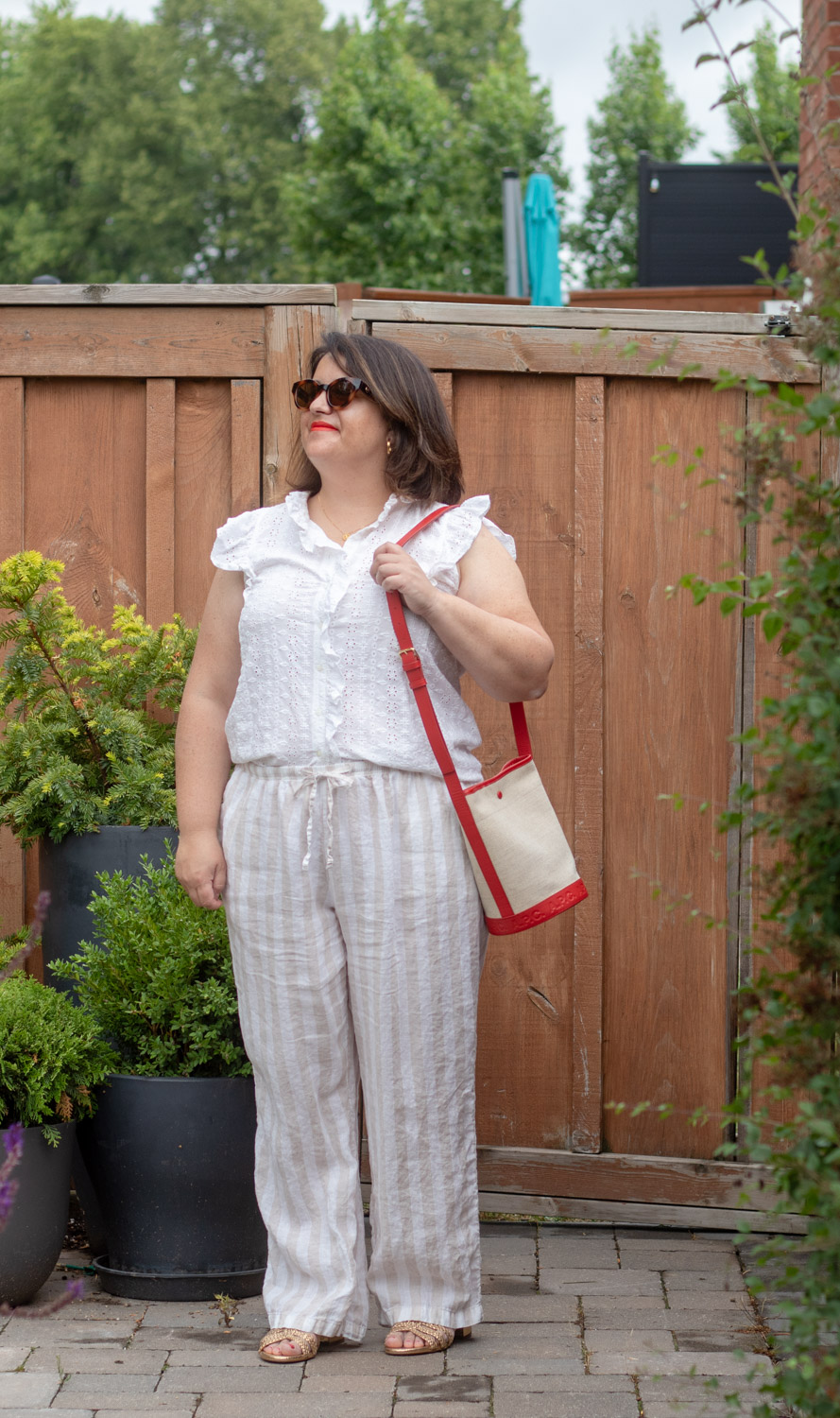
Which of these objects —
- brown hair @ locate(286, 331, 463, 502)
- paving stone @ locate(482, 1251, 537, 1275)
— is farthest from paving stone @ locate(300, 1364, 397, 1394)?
brown hair @ locate(286, 331, 463, 502)

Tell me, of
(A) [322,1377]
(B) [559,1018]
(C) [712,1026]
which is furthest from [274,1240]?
(C) [712,1026]

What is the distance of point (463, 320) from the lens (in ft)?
11.8

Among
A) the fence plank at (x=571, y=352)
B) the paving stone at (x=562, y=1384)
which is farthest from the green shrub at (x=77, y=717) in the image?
the paving stone at (x=562, y=1384)

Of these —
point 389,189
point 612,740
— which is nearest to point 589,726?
point 612,740

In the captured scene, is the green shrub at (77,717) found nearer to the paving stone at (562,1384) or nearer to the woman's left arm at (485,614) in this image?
the woman's left arm at (485,614)

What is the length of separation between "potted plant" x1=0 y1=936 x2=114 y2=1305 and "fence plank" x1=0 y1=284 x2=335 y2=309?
1.78 metres

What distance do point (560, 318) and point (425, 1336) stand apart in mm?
2373

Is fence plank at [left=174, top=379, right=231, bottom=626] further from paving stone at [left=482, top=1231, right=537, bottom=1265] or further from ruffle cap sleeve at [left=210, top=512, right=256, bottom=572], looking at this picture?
paving stone at [left=482, top=1231, right=537, bottom=1265]

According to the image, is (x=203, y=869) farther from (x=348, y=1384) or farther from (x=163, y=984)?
(x=348, y=1384)

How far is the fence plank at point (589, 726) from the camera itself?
11.7 ft

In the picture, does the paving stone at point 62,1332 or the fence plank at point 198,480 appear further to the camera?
the fence plank at point 198,480

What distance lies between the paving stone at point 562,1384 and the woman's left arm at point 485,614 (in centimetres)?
128

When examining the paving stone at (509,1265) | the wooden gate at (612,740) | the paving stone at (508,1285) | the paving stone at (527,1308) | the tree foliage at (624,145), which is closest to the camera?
the paving stone at (527,1308)

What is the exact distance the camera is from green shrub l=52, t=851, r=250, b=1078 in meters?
3.03
